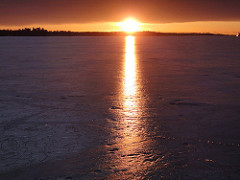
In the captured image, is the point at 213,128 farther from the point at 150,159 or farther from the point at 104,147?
the point at 104,147

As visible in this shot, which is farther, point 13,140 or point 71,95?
point 71,95

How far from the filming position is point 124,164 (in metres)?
2.62

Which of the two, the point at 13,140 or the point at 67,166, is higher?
the point at 13,140

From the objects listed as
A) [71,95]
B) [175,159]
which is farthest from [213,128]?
[71,95]

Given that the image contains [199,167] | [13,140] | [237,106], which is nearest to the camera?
[199,167]

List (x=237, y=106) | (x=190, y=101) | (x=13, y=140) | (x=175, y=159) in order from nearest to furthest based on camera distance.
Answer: (x=175, y=159) → (x=13, y=140) → (x=237, y=106) → (x=190, y=101)

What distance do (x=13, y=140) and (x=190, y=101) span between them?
11.0 feet

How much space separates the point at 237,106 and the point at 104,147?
2.91 metres

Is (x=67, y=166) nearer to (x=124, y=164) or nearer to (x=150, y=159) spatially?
(x=124, y=164)

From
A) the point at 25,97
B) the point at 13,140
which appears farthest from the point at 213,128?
the point at 25,97

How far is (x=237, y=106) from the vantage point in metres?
4.77

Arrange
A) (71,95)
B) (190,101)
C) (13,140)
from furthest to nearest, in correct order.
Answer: (71,95), (190,101), (13,140)

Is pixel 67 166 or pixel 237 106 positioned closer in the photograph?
pixel 67 166

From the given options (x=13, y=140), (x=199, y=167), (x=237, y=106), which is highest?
(x=237, y=106)
